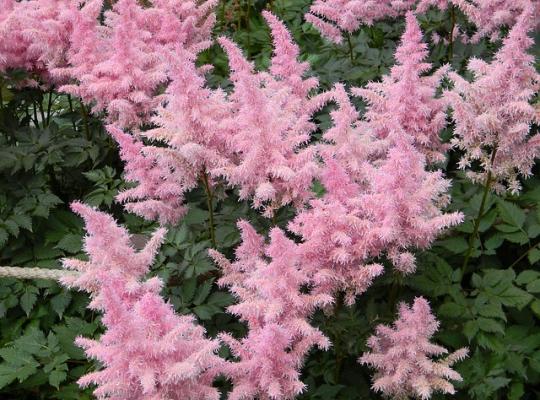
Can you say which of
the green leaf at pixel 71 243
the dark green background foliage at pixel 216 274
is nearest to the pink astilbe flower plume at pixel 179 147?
the dark green background foliage at pixel 216 274

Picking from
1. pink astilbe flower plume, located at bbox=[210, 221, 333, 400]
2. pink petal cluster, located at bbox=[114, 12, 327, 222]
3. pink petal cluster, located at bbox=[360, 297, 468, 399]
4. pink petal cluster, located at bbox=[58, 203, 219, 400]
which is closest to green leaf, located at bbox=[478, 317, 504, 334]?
pink petal cluster, located at bbox=[360, 297, 468, 399]

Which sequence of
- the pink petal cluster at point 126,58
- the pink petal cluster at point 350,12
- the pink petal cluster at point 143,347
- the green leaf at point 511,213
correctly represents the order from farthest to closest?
the pink petal cluster at point 350,12 → the pink petal cluster at point 126,58 → the green leaf at point 511,213 → the pink petal cluster at point 143,347

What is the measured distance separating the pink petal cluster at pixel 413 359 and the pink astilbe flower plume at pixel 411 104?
1.02 m

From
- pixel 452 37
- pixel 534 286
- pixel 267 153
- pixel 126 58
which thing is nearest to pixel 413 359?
pixel 534 286

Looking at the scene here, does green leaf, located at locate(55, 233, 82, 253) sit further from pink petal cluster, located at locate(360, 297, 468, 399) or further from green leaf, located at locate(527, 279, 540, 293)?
green leaf, located at locate(527, 279, 540, 293)

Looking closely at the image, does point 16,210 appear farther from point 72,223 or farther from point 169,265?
point 169,265

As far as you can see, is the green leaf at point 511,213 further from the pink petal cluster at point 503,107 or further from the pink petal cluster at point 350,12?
the pink petal cluster at point 350,12

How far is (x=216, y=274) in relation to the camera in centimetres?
319

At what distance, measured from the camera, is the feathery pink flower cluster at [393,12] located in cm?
414

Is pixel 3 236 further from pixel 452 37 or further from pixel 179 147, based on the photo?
pixel 452 37

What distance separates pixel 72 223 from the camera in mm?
3836

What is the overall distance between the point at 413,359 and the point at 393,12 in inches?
114

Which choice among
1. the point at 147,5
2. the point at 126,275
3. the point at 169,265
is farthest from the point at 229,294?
the point at 147,5

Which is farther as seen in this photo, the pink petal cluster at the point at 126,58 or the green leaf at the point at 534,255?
the pink petal cluster at the point at 126,58
